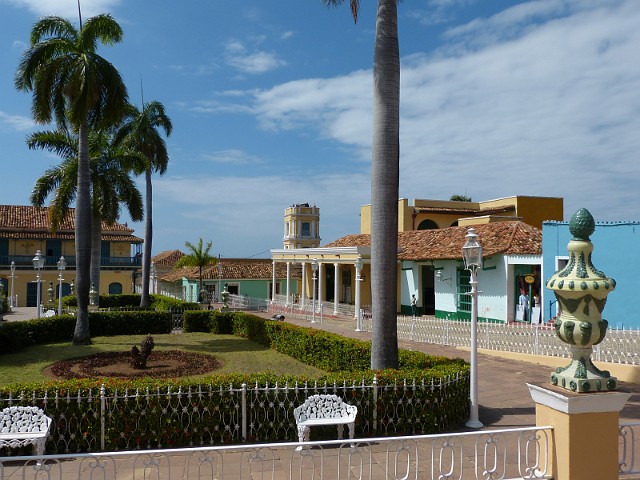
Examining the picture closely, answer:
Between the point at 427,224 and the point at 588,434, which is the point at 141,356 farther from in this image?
the point at 427,224

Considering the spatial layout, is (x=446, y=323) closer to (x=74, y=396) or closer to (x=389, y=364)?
(x=389, y=364)

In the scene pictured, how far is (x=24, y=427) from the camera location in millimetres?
7074

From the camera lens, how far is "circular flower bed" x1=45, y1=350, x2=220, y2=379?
13.4 m

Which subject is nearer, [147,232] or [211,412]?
[211,412]

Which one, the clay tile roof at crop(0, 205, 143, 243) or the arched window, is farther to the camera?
the clay tile roof at crop(0, 205, 143, 243)

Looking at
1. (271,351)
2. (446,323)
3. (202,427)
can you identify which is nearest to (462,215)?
(446,323)

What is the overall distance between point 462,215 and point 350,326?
14.3 m

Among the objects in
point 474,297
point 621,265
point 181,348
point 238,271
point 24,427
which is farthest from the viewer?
point 238,271

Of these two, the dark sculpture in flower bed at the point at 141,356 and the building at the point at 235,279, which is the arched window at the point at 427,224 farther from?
the dark sculpture in flower bed at the point at 141,356

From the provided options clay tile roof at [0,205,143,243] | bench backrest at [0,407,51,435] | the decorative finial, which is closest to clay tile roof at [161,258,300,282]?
clay tile roof at [0,205,143,243]

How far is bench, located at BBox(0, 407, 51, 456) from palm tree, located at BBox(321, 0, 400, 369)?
542 cm

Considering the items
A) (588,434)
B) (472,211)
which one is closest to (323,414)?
(588,434)

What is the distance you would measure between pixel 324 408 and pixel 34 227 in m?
42.7

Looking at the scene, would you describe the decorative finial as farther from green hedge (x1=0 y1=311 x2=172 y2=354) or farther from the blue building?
green hedge (x1=0 y1=311 x2=172 y2=354)
